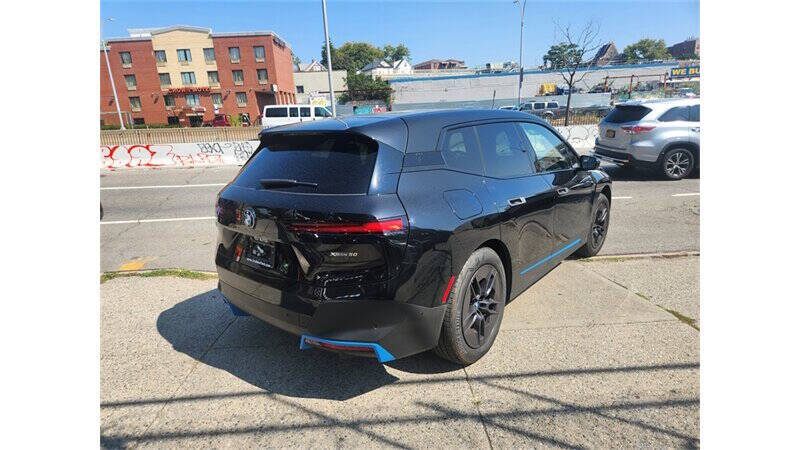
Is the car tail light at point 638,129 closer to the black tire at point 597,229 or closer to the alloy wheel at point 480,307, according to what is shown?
the black tire at point 597,229

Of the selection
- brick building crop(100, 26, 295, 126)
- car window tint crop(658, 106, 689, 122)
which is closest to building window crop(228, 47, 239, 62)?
brick building crop(100, 26, 295, 126)

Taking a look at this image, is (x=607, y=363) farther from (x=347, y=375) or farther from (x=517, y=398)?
(x=347, y=375)

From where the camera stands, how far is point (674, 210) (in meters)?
7.06

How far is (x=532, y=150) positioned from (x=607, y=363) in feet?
5.96

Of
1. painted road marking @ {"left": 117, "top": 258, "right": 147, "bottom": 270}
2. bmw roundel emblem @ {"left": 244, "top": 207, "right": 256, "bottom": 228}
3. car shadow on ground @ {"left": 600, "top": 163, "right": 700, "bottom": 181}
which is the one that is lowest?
painted road marking @ {"left": 117, "top": 258, "right": 147, "bottom": 270}

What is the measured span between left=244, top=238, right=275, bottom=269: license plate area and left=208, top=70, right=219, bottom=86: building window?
5741cm

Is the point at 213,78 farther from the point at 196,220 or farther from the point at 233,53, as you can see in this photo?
the point at 196,220

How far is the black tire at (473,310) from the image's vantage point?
99.8 inches

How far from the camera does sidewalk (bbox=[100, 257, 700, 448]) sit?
7.25 ft

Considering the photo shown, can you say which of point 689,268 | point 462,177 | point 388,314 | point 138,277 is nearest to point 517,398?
point 388,314

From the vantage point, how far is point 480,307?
2791 millimetres

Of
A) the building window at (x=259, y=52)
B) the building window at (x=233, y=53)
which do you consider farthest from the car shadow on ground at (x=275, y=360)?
the building window at (x=233, y=53)

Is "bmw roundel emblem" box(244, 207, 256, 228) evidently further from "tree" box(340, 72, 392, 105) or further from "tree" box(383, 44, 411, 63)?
"tree" box(383, 44, 411, 63)

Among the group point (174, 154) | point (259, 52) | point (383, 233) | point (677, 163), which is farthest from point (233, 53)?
point (383, 233)
